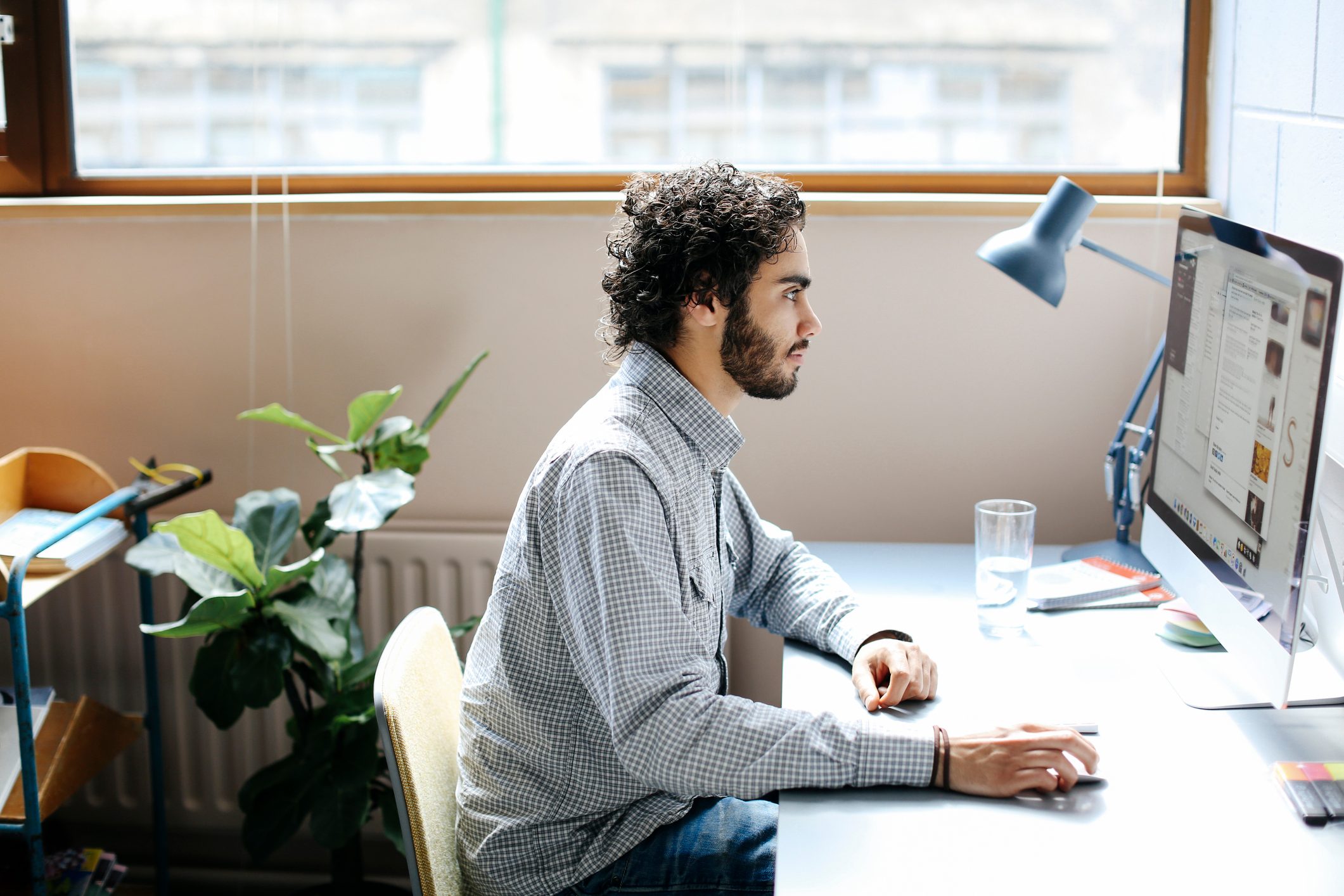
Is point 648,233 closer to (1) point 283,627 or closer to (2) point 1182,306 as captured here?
(2) point 1182,306

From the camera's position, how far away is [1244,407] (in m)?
1.16

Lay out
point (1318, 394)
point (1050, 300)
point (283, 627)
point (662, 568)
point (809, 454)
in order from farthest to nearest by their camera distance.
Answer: point (809, 454)
point (283, 627)
point (1050, 300)
point (662, 568)
point (1318, 394)

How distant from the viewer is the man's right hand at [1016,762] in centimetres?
106

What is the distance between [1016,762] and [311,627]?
3.50ft

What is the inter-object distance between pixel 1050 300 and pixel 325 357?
1217 mm

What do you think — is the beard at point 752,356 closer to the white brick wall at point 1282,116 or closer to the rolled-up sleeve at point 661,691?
the rolled-up sleeve at point 661,691

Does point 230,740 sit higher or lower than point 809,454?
lower

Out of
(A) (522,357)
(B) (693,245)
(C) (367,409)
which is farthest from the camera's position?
(A) (522,357)

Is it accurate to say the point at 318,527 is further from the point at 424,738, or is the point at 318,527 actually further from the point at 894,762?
the point at 894,762

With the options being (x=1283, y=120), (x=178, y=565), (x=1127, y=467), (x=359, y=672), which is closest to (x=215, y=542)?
(x=178, y=565)

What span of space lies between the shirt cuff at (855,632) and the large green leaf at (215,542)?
85 centimetres

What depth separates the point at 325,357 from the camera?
2.12 metres

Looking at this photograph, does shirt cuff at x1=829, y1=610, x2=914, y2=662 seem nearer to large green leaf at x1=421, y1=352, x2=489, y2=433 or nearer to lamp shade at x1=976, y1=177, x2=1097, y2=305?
lamp shade at x1=976, y1=177, x2=1097, y2=305

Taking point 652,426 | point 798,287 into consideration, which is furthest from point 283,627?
point 798,287
